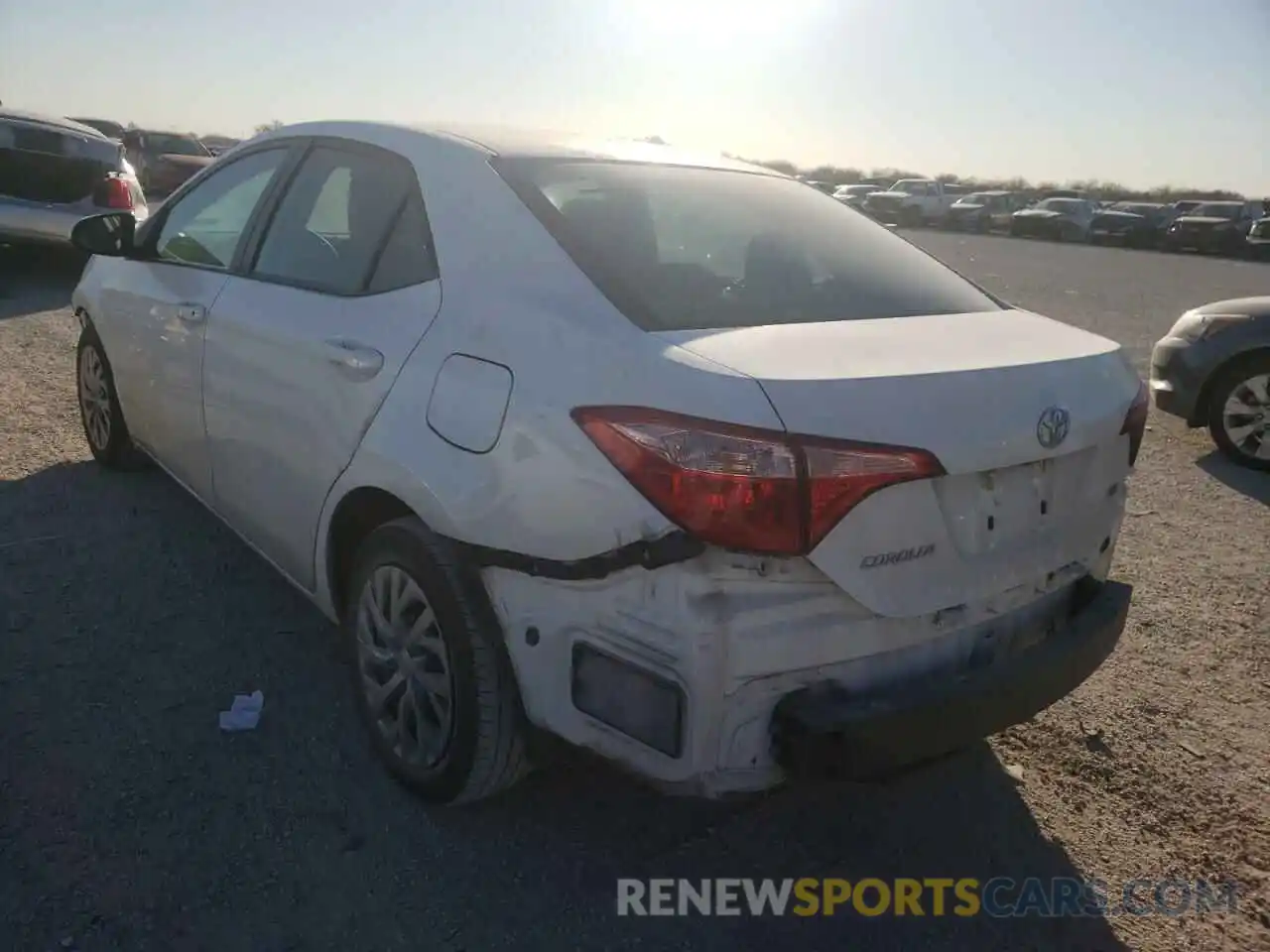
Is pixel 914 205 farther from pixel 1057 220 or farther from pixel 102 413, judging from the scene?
pixel 102 413

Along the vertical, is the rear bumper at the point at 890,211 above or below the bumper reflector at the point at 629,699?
below

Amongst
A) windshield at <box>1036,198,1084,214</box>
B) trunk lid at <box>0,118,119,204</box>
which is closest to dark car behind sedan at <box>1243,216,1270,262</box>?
windshield at <box>1036,198,1084,214</box>

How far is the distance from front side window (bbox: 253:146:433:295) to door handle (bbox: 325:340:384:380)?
179mm

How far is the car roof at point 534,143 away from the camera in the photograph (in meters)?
2.82

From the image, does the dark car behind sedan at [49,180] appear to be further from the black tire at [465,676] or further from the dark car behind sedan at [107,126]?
the dark car behind sedan at [107,126]

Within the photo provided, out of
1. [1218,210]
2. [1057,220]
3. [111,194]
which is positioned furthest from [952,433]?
[1057,220]

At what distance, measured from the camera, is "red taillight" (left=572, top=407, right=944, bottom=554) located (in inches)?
75.2

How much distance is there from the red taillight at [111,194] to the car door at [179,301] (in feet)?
21.2

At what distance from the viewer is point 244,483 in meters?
3.39

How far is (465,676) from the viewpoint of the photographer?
94.6 inches

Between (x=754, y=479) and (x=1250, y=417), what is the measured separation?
563 cm

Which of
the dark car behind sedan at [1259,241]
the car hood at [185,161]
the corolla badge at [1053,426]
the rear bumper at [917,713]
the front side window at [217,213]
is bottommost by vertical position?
the dark car behind sedan at [1259,241]

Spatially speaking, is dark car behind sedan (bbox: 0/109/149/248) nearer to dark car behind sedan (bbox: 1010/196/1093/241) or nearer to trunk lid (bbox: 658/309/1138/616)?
trunk lid (bbox: 658/309/1138/616)

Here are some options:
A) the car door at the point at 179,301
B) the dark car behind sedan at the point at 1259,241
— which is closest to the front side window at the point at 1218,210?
the dark car behind sedan at the point at 1259,241
